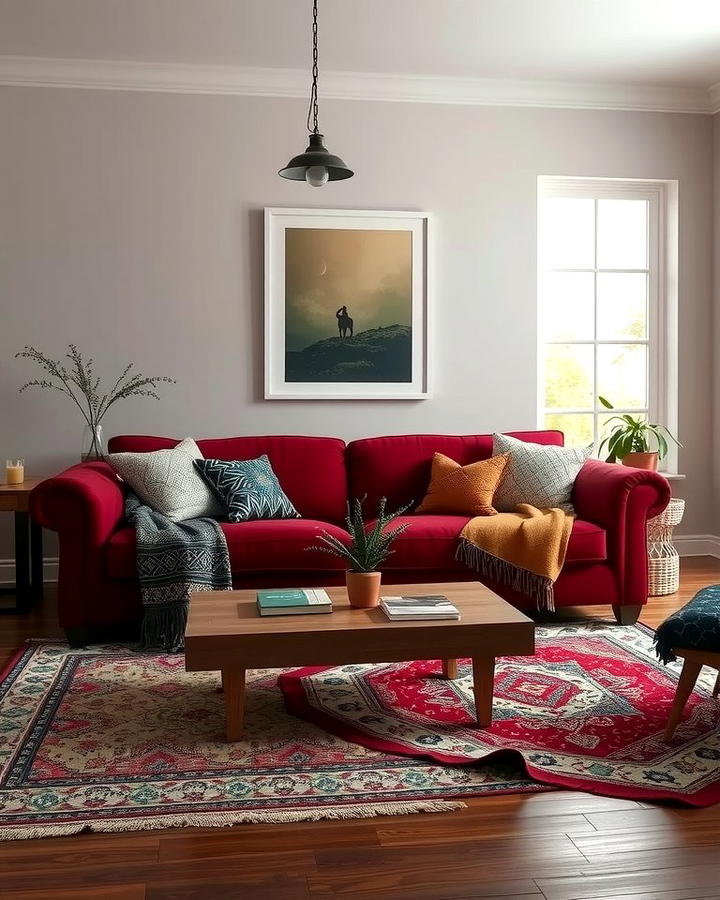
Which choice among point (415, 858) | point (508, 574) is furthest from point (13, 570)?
point (415, 858)

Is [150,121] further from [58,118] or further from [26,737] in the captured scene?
[26,737]

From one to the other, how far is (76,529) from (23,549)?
→ 83 cm

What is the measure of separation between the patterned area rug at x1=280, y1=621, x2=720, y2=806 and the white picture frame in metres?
2.09

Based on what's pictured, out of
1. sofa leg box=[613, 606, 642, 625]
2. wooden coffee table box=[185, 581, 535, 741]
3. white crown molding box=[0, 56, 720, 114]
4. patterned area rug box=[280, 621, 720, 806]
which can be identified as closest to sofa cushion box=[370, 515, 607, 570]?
sofa leg box=[613, 606, 642, 625]

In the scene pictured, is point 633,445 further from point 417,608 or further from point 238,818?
point 238,818

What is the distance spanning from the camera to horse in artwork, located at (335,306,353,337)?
552 cm

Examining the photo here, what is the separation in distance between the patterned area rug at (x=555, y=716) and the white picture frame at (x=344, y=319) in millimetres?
2088

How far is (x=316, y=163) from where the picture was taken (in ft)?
12.2

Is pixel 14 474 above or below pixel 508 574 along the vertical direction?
above

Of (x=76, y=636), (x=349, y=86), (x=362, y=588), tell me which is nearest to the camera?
(x=362, y=588)

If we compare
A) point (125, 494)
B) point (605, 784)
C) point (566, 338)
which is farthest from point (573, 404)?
point (605, 784)

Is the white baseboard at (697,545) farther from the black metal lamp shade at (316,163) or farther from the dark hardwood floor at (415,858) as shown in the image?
the dark hardwood floor at (415,858)

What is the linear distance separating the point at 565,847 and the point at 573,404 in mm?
3972

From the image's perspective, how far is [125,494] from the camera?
4605 mm
